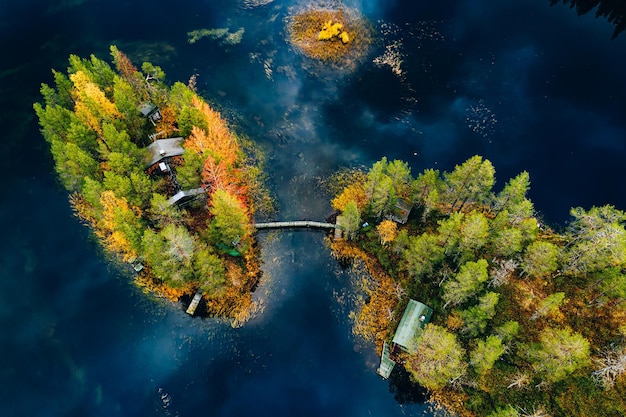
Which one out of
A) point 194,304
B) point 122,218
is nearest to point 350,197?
point 194,304

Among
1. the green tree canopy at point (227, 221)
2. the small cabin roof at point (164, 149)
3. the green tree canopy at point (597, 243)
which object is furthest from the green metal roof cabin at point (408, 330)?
the small cabin roof at point (164, 149)

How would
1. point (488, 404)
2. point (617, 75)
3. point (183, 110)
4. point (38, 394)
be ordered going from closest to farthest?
1. point (488, 404)
2. point (38, 394)
3. point (183, 110)
4. point (617, 75)

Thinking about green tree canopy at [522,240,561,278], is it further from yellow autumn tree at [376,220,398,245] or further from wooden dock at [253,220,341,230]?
wooden dock at [253,220,341,230]

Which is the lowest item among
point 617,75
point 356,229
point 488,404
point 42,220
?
point 42,220

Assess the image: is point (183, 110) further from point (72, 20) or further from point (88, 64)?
point (72, 20)

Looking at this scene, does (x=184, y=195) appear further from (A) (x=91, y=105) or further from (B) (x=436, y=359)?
(B) (x=436, y=359)

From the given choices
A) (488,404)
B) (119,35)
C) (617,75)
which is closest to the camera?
(488,404)

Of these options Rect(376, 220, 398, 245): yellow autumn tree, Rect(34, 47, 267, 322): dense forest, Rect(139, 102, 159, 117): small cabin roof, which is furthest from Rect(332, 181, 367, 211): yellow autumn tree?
Rect(139, 102, 159, 117): small cabin roof

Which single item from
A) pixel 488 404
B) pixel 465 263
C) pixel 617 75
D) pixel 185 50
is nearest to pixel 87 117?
pixel 185 50
